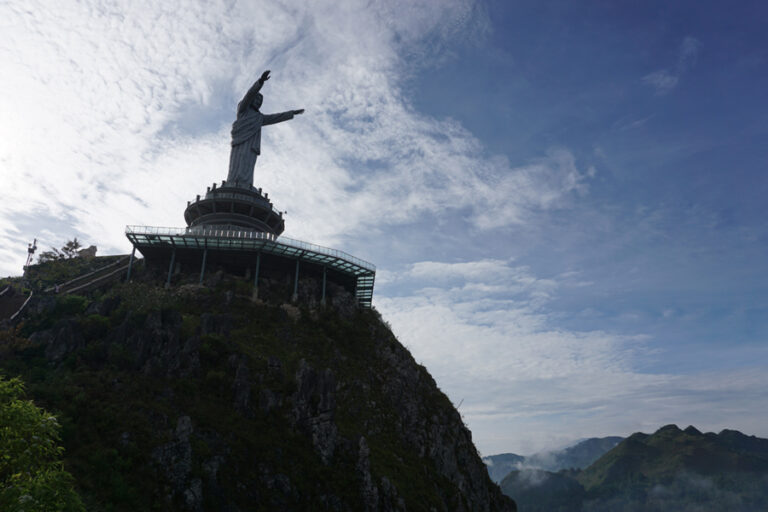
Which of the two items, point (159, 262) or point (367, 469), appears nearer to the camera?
point (367, 469)

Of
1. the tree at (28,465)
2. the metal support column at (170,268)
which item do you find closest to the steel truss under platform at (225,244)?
the metal support column at (170,268)

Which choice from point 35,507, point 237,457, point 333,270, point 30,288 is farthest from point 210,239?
point 35,507

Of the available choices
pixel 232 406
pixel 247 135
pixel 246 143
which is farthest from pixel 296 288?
pixel 247 135

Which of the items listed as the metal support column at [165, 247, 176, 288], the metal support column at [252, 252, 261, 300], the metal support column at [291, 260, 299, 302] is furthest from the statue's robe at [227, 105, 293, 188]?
the metal support column at [291, 260, 299, 302]

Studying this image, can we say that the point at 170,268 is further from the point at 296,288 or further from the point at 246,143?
the point at 246,143

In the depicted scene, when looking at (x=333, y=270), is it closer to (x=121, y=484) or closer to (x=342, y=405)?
(x=342, y=405)

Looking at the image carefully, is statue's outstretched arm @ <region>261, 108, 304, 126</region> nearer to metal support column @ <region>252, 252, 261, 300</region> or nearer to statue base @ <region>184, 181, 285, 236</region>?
statue base @ <region>184, 181, 285, 236</region>
